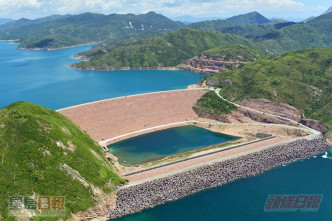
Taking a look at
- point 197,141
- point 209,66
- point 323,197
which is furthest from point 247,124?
point 209,66

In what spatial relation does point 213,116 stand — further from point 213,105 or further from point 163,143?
point 163,143

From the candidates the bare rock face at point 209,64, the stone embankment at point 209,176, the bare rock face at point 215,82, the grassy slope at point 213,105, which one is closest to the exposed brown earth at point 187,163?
the stone embankment at point 209,176

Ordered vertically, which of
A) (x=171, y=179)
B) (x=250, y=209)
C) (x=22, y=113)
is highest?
(x=22, y=113)

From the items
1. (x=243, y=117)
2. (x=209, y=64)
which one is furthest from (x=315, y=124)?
(x=209, y=64)

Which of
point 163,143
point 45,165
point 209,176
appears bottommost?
point 209,176

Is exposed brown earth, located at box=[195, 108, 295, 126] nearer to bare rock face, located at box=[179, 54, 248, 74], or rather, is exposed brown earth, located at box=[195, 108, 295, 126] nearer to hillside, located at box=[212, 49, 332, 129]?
hillside, located at box=[212, 49, 332, 129]

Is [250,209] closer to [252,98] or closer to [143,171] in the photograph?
[143,171]

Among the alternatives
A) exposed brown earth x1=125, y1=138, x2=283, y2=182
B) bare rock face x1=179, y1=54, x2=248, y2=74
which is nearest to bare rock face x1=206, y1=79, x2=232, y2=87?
exposed brown earth x1=125, y1=138, x2=283, y2=182
